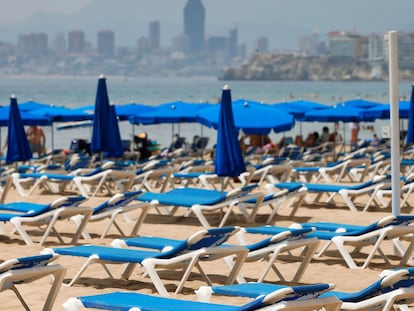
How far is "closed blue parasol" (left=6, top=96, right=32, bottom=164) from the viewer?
1302 cm

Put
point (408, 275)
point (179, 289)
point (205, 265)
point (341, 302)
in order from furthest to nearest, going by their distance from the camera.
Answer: point (205, 265) < point (179, 289) < point (408, 275) < point (341, 302)

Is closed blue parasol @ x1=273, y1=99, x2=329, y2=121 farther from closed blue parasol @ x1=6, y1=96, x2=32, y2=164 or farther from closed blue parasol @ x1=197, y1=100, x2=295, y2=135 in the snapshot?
closed blue parasol @ x1=6, y1=96, x2=32, y2=164

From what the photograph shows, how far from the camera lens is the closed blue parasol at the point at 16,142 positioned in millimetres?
13023

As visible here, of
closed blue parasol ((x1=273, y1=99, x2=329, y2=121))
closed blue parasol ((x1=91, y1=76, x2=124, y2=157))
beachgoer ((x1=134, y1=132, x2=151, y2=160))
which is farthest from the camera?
closed blue parasol ((x1=273, y1=99, x2=329, y2=121))

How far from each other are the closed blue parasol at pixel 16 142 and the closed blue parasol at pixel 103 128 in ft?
2.70

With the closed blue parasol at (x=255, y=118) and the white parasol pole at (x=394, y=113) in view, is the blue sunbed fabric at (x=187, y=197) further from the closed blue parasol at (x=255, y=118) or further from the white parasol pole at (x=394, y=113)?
the closed blue parasol at (x=255, y=118)

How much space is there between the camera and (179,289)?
6.81m

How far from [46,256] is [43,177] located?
6.55 meters

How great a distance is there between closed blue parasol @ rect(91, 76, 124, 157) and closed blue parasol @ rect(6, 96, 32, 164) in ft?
2.70

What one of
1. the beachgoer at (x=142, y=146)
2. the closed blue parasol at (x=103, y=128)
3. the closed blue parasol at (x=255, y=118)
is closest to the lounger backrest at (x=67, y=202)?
the closed blue parasol at (x=103, y=128)

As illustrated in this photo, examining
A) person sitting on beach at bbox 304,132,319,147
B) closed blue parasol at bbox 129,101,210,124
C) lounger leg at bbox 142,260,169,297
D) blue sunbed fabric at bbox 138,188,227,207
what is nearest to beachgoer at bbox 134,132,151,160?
closed blue parasol at bbox 129,101,210,124

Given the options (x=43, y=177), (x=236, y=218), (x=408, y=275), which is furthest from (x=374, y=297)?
(x=43, y=177)

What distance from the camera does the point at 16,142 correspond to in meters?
13.1

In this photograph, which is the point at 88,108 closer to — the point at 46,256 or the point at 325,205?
the point at 325,205
